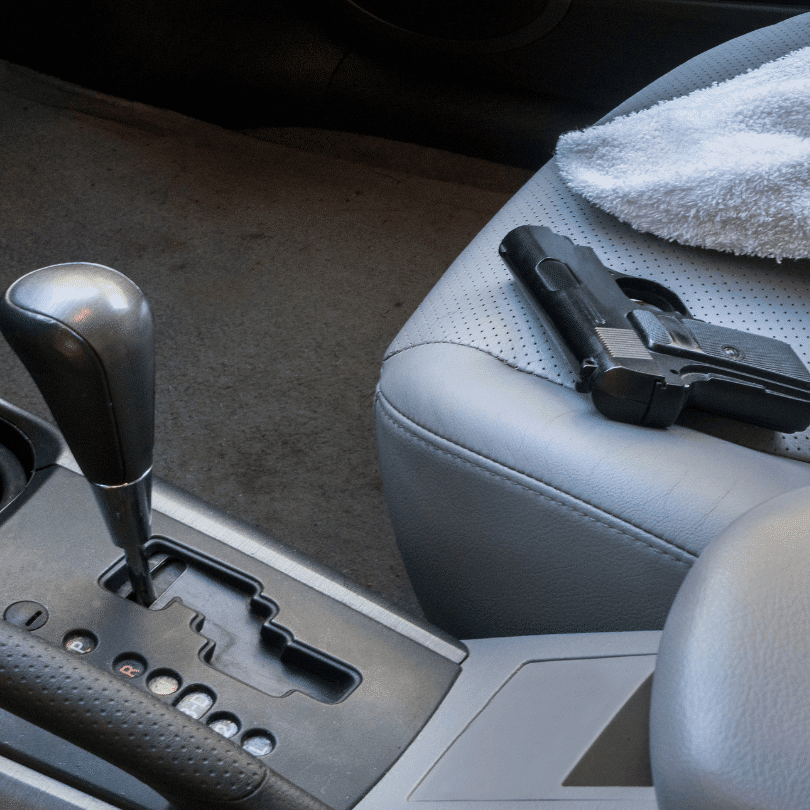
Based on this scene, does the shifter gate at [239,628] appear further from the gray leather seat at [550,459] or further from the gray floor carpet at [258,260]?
the gray floor carpet at [258,260]

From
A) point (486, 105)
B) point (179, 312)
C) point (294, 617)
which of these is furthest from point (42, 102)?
point (294, 617)

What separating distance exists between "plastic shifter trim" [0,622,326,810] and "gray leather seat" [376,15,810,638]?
298 millimetres

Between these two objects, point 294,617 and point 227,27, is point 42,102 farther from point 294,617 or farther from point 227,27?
point 294,617

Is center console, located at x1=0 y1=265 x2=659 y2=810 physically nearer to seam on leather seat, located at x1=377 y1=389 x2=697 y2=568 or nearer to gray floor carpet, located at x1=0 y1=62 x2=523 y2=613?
seam on leather seat, located at x1=377 y1=389 x2=697 y2=568

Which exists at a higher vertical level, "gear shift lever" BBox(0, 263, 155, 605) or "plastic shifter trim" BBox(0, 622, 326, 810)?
"gear shift lever" BBox(0, 263, 155, 605)

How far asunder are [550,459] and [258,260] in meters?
1.03

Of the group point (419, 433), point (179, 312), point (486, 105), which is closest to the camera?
point (419, 433)

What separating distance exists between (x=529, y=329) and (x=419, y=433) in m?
0.13

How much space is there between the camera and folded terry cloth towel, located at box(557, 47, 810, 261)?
30.7 inches

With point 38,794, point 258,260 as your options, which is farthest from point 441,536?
point 258,260

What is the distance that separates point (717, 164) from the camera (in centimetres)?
81

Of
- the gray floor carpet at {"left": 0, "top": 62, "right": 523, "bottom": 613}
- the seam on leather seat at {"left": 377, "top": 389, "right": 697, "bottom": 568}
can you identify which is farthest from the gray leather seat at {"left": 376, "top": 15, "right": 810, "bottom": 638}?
the gray floor carpet at {"left": 0, "top": 62, "right": 523, "bottom": 613}

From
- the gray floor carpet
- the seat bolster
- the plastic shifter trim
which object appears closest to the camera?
the plastic shifter trim

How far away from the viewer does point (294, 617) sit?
1.85 feet
